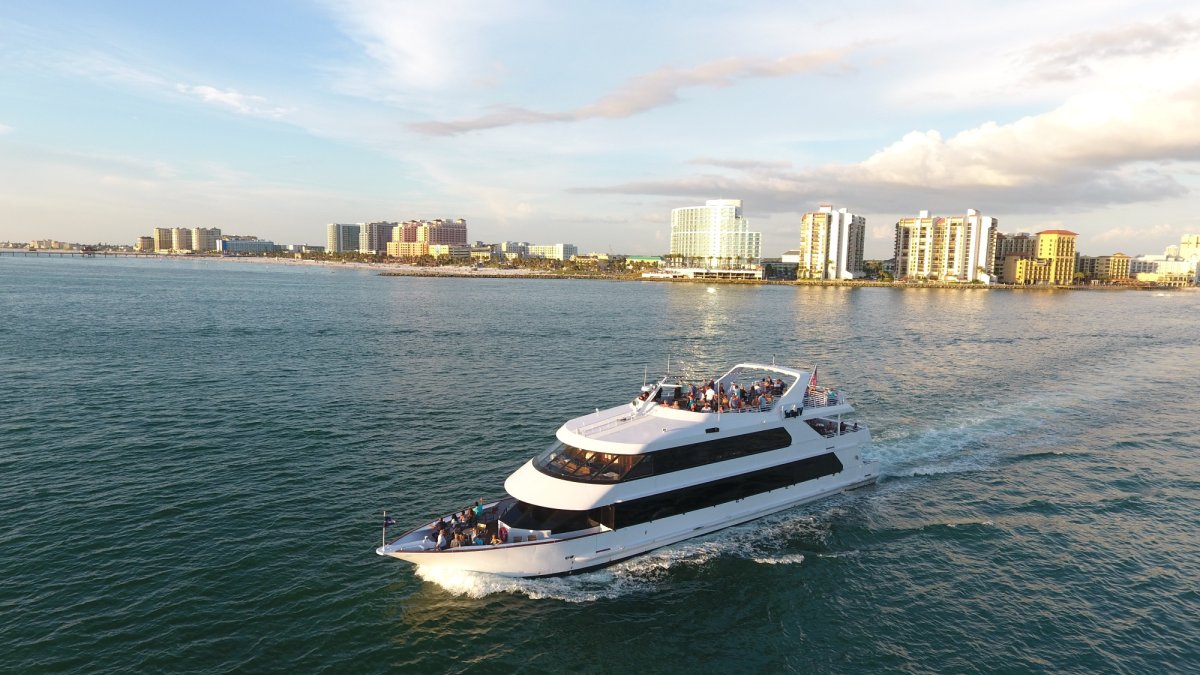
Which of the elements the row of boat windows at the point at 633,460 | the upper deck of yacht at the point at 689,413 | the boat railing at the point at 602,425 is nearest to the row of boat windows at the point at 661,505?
the row of boat windows at the point at 633,460

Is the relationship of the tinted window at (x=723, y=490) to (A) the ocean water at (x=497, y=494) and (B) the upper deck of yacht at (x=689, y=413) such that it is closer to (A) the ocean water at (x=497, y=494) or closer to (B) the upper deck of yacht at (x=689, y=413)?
(A) the ocean water at (x=497, y=494)

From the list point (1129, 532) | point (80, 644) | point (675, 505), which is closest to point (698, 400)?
point (675, 505)

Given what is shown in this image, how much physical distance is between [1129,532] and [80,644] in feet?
115

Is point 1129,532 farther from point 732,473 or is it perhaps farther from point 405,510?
point 405,510

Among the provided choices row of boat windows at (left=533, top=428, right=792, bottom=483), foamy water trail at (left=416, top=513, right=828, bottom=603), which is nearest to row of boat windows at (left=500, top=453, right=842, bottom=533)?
row of boat windows at (left=533, top=428, right=792, bottom=483)

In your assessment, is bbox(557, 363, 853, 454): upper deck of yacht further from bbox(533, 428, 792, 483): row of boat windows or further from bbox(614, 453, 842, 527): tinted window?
bbox(614, 453, 842, 527): tinted window

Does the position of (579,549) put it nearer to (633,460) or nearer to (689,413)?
(633,460)

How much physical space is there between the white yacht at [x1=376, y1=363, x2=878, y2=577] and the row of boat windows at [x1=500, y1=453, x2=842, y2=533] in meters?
0.04

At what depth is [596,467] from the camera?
843 inches

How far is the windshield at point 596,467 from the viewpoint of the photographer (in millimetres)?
21109

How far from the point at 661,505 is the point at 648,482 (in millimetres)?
1013

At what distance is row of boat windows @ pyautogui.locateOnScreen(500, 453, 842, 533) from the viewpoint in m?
20.6

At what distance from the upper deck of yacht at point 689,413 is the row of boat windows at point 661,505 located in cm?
181

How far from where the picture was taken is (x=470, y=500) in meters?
25.9
